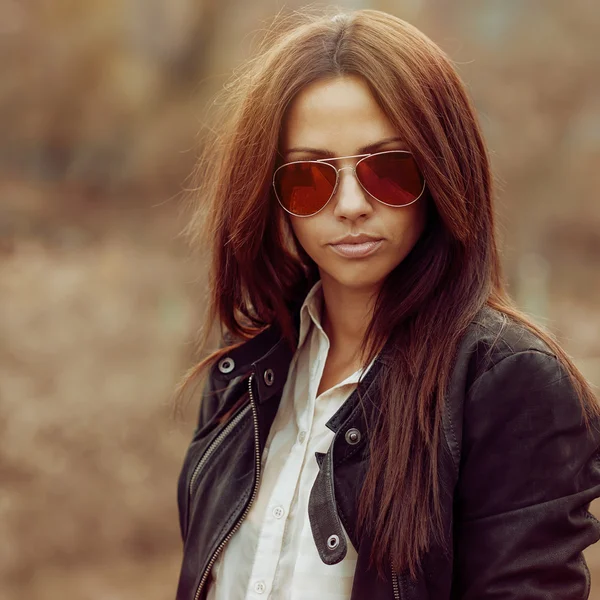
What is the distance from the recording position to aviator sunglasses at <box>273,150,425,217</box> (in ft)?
5.43

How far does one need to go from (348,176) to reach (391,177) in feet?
0.28

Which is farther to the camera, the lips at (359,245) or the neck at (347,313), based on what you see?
the neck at (347,313)

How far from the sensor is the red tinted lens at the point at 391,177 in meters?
1.65

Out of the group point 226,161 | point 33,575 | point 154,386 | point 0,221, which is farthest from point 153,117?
point 226,161

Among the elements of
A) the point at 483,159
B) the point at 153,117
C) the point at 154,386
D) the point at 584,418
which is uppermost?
the point at 153,117

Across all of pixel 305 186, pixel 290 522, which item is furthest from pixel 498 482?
pixel 305 186

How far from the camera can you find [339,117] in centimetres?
167

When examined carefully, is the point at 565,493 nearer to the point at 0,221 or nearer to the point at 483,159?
the point at 483,159

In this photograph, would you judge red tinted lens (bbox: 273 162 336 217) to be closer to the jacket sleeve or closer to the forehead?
the forehead

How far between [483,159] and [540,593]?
854 mm

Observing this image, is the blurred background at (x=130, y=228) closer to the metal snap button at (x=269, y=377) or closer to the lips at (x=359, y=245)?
the metal snap button at (x=269, y=377)

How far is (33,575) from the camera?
4.87 meters

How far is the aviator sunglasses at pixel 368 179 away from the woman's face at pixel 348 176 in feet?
0.05

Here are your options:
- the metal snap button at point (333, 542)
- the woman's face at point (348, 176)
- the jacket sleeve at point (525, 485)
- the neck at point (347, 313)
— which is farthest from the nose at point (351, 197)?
the metal snap button at point (333, 542)
